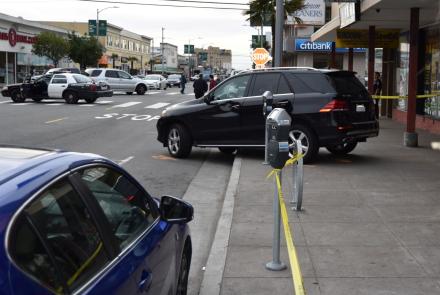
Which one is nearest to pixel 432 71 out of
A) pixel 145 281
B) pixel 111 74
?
pixel 145 281

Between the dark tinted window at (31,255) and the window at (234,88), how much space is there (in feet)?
32.7

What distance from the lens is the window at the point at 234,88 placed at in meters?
12.2

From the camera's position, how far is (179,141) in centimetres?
1259

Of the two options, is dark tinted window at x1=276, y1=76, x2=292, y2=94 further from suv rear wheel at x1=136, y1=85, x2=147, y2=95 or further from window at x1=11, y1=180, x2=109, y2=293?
suv rear wheel at x1=136, y1=85, x2=147, y2=95

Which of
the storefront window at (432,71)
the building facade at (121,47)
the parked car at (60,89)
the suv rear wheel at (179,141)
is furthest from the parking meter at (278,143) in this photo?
the building facade at (121,47)

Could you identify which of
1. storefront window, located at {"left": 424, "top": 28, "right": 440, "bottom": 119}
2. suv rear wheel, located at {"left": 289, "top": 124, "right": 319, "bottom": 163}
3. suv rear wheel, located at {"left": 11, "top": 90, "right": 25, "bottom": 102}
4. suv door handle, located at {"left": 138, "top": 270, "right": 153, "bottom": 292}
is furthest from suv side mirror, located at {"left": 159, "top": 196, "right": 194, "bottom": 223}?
suv rear wheel, located at {"left": 11, "top": 90, "right": 25, "bottom": 102}

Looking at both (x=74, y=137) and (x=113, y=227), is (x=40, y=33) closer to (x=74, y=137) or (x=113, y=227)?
(x=74, y=137)

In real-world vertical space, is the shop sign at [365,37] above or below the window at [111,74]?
above

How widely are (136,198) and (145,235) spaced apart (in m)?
0.33

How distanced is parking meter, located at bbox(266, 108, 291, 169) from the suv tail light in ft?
20.4

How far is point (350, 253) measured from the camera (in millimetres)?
5867

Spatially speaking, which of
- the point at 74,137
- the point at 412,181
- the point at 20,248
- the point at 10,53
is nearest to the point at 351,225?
the point at 412,181

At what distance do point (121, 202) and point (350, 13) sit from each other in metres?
13.2

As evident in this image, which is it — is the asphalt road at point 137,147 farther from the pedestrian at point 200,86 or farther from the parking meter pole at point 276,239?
the pedestrian at point 200,86
